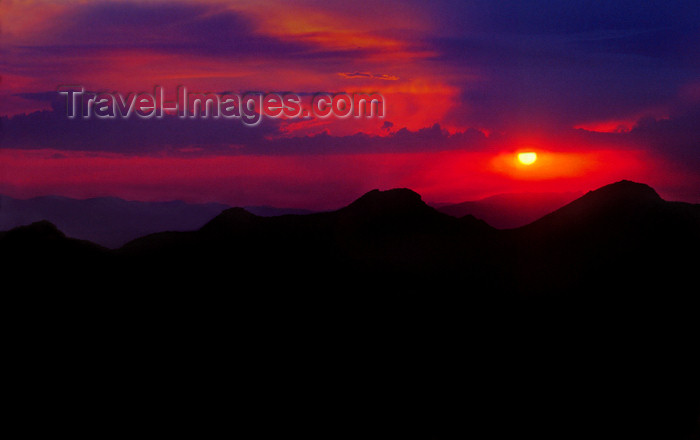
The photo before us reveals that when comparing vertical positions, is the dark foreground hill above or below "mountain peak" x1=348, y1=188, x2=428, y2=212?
below

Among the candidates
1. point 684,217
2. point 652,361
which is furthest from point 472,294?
point 684,217

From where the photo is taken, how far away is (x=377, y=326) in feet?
108

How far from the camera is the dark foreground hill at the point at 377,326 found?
97.6 feet

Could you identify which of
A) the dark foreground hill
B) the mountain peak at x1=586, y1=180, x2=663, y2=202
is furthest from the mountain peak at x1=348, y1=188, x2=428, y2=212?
the mountain peak at x1=586, y1=180, x2=663, y2=202

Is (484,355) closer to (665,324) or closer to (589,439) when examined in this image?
(589,439)

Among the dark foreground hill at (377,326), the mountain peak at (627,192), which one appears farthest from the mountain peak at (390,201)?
the mountain peak at (627,192)

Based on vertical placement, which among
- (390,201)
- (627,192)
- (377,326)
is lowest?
(377,326)

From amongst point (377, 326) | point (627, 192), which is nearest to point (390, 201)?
point (377, 326)

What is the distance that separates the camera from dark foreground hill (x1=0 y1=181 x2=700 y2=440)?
2975 centimetres

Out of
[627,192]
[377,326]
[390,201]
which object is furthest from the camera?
[390,201]

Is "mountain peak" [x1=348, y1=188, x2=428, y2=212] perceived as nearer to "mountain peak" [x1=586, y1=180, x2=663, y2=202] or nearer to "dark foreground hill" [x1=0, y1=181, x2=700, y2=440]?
"dark foreground hill" [x1=0, y1=181, x2=700, y2=440]

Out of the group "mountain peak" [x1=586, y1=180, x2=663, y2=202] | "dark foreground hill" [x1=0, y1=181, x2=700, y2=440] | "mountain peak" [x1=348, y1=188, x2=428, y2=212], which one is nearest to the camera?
"dark foreground hill" [x1=0, y1=181, x2=700, y2=440]

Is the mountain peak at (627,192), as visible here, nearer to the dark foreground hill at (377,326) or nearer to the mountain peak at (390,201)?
the dark foreground hill at (377,326)

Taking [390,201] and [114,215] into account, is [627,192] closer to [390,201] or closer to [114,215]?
[390,201]
